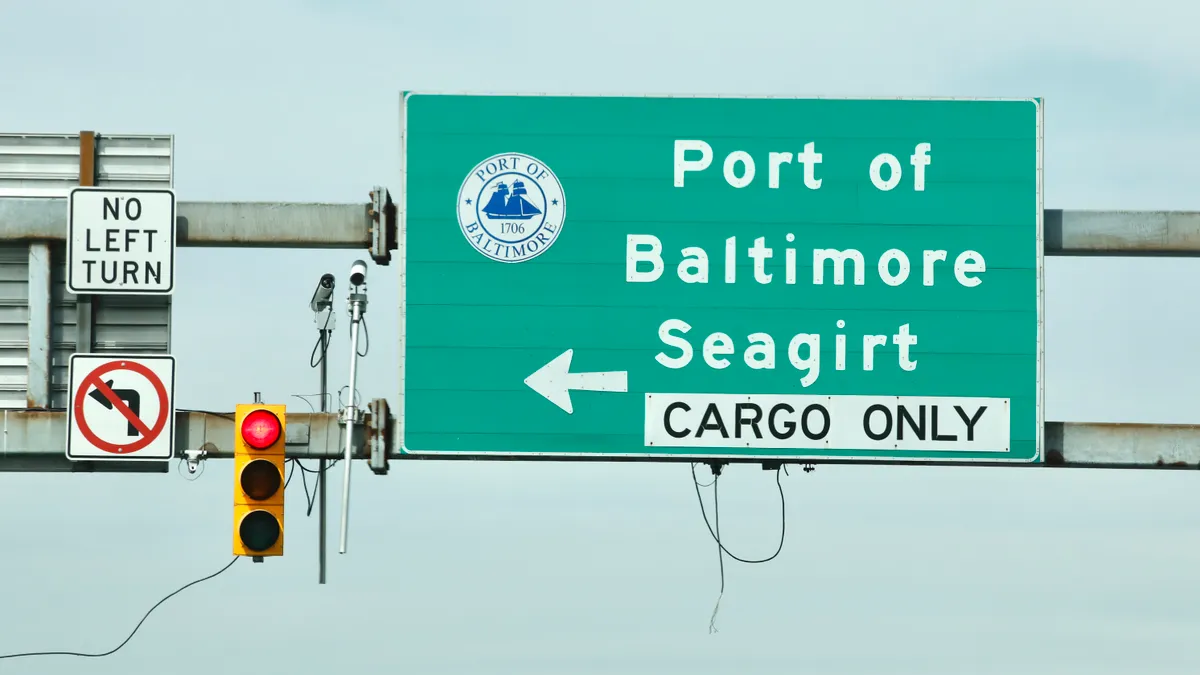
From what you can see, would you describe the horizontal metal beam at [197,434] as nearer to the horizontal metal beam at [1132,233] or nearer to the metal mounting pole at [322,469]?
the metal mounting pole at [322,469]

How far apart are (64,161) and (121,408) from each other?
240 centimetres

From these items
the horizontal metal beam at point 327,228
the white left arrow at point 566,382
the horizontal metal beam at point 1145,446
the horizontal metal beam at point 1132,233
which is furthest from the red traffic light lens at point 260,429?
the horizontal metal beam at point 1145,446

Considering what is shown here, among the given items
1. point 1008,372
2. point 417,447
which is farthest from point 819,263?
point 417,447

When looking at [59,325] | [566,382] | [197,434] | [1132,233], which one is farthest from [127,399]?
[1132,233]

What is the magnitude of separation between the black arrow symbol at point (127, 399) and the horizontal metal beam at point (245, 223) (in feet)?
4.63

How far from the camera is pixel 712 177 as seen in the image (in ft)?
53.4

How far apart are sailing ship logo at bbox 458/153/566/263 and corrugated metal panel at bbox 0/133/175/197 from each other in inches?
117

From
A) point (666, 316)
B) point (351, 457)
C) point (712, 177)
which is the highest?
point (712, 177)

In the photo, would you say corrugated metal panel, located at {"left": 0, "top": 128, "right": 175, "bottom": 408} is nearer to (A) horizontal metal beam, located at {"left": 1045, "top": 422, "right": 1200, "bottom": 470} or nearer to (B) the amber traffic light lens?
(B) the amber traffic light lens

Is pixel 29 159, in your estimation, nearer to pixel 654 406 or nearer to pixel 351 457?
pixel 351 457

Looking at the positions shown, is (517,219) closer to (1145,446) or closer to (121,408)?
(121,408)

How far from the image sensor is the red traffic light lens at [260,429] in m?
15.8

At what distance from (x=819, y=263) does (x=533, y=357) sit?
Result: 8.32 ft

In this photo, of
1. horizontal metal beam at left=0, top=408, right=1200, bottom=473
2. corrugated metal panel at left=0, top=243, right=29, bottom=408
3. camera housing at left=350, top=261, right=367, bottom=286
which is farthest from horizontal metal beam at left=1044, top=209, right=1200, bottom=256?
corrugated metal panel at left=0, top=243, right=29, bottom=408
